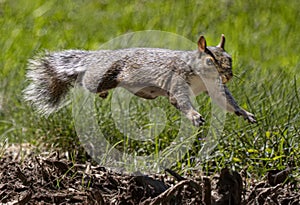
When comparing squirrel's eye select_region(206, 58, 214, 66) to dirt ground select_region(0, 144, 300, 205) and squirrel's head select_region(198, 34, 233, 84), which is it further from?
dirt ground select_region(0, 144, 300, 205)

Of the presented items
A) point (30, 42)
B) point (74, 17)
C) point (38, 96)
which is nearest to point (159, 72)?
point (38, 96)

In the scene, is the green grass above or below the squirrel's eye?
below

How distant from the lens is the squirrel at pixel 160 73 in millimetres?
2941

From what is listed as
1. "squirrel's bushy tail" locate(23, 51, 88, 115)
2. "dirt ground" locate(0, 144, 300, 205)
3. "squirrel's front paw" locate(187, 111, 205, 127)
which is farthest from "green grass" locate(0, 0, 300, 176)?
"squirrel's front paw" locate(187, 111, 205, 127)

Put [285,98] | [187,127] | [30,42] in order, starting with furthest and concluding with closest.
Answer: [30,42]
[285,98]
[187,127]

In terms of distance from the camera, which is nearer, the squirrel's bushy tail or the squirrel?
the squirrel

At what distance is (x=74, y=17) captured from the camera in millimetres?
7676

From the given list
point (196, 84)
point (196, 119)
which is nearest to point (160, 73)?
point (196, 84)

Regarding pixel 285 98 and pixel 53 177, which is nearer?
pixel 53 177

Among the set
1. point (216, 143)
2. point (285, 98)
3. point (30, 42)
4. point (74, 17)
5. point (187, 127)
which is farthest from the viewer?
point (74, 17)

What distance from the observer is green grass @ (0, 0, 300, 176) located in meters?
4.23

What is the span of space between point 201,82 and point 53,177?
1.08m

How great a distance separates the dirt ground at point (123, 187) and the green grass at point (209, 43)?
0.37 m

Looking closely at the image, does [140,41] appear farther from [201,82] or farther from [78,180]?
[201,82]
